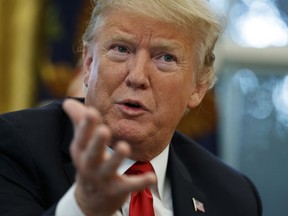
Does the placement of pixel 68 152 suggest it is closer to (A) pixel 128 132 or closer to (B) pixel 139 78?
(A) pixel 128 132

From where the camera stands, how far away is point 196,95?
2.75 m

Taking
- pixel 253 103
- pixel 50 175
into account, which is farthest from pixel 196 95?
pixel 253 103

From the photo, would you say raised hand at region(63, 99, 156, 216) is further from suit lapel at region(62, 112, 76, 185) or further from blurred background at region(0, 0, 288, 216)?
blurred background at region(0, 0, 288, 216)

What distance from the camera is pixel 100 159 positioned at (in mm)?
→ 1679

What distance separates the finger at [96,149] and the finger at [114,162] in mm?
17

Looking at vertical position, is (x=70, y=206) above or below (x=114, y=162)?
below

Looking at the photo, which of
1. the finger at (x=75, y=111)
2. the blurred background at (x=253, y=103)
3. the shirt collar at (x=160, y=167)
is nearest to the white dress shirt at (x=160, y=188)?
the shirt collar at (x=160, y=167)

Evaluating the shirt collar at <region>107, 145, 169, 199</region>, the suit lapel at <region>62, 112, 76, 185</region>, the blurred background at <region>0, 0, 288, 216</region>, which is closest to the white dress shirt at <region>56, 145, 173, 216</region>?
the shirt collar at <region>107, 145, 169, 199</region>

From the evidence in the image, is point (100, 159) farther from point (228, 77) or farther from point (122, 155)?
point (228, 77)

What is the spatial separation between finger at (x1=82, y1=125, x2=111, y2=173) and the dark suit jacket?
0.52 m

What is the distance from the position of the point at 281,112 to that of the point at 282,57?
0.45 metres

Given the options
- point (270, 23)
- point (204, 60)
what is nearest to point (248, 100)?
point (270, 23)

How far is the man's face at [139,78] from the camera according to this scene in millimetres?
2375

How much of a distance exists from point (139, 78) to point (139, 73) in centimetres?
2
